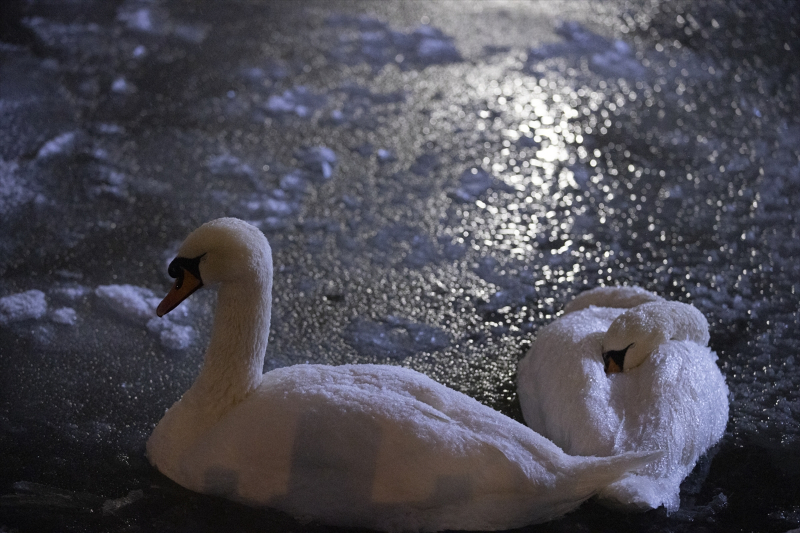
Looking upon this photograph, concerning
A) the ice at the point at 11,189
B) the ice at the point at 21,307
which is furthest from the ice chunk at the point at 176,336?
the ice at the point at 11,189

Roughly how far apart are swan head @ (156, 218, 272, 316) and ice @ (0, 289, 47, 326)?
1285 mm

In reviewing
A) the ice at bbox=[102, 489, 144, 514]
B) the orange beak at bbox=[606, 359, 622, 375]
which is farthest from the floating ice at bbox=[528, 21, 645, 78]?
the ice at bbox=[102, 489, 144, 514]

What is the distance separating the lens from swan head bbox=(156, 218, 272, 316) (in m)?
2.93

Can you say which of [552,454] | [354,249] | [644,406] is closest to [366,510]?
[552,454]

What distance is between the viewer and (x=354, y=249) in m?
4.69

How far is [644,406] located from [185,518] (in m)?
1.69

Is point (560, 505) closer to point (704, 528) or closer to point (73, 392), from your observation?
point (704, 528)

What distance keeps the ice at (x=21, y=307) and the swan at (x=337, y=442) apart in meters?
1.18

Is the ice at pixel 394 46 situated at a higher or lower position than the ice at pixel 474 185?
higher

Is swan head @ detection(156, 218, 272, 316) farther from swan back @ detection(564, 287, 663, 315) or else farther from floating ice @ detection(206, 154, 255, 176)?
floating ice @ detection(206, 154, 255, 176)

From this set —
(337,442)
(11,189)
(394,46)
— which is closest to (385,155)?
(394,46)

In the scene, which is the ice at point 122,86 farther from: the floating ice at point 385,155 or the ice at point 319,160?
the floating ice at point 385,155

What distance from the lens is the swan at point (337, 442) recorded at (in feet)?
8.98

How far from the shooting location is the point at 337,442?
2.77 meters
